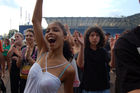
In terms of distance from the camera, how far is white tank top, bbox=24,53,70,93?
1367 millimetres

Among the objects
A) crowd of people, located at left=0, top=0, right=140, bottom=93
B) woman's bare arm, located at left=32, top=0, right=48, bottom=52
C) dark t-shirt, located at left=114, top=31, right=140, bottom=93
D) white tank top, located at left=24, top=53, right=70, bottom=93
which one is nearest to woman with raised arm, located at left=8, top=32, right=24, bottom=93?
crowd of people, located at left=0, top=0, right=140, bottom=93

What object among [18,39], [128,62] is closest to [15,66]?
[18,39]

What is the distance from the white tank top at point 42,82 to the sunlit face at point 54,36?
1.04 ft

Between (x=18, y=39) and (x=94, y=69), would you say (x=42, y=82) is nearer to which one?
(x=94, y=69)

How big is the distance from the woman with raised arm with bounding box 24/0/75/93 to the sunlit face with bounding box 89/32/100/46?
832mm

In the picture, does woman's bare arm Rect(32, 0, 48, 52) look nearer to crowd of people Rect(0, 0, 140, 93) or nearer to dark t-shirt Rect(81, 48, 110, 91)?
crowd of people Rect(0, 0, 140, 93)

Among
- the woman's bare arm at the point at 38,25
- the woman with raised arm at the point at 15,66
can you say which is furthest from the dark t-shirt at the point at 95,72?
the woman with raised arm at the point at 15,66

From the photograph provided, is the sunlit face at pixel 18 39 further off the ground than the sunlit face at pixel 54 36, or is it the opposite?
the sunlit face at pixel 54 36

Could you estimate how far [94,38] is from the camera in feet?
8.13

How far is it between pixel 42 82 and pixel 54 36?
1.79ft

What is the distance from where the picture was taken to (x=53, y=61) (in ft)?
5.22

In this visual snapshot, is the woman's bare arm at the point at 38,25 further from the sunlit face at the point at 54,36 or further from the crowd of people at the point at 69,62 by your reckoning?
the sunlit face at the point at 54,36

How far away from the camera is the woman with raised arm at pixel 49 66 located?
1.40 metres

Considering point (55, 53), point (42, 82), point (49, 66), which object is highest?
point (55, 53)
